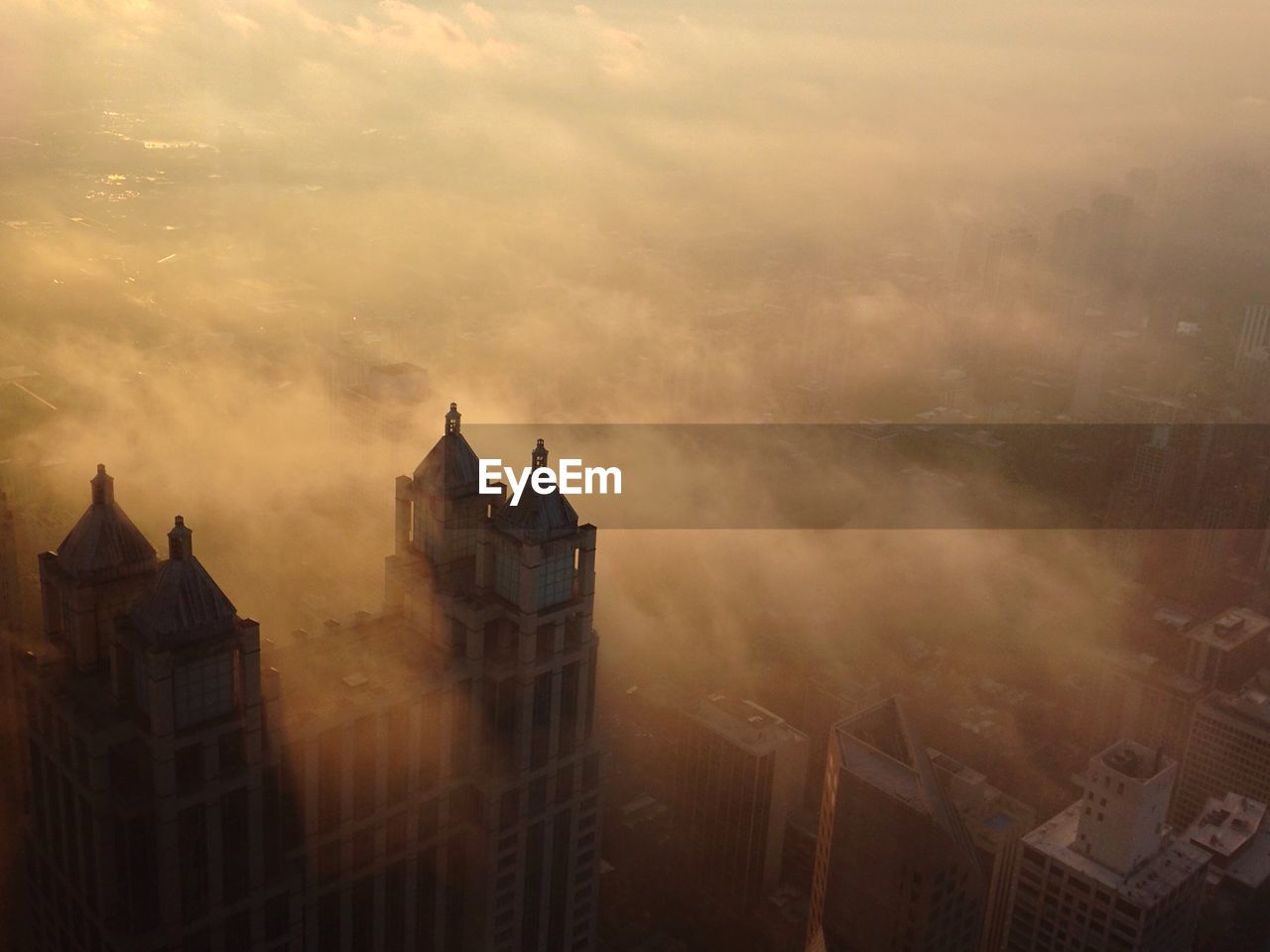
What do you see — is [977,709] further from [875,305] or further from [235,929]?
[235,929]

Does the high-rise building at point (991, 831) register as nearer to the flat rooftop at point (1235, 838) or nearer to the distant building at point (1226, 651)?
the flat rooftop at point (1235, 838)

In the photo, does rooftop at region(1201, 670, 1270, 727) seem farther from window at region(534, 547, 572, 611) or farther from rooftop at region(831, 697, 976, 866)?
window at region(534, 547, 572, 611)

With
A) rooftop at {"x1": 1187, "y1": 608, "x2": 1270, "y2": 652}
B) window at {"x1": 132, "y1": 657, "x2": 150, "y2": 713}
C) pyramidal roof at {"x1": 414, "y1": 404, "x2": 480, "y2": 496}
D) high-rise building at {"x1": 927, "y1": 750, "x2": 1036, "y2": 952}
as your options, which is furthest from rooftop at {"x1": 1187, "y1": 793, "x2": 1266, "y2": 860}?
window at {"x1": 132, "y1": 657, "x2": 150, "y2": 713}

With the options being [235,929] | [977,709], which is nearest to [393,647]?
[235,929]

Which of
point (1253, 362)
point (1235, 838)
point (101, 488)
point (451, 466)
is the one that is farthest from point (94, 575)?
point (1253, 362)

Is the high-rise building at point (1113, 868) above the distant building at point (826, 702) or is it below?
above

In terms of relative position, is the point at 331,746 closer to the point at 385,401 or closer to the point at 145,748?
the point at 145,748

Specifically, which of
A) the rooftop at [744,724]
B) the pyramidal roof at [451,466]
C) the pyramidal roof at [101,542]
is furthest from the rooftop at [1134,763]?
the pyramidal roof at [101,542]
